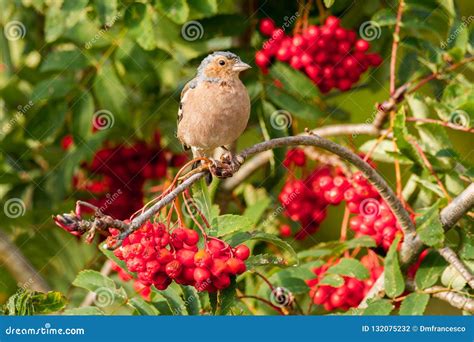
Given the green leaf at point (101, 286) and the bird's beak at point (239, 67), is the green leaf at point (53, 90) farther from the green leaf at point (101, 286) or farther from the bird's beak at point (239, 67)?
the green leaf at point (101, 286)

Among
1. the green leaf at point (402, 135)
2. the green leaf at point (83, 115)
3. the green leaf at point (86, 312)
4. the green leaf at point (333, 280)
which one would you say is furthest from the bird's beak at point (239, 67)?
the green leaf at point (86, 312)

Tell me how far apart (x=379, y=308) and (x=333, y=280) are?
0.25 m

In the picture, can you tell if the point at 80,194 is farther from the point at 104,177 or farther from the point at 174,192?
the point at 174,192

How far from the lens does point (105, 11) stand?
3.02 metres

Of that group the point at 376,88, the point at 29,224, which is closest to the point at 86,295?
the point at 29,224

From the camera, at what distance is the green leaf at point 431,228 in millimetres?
2535

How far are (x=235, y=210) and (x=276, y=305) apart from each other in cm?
88

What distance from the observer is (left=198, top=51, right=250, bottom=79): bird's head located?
302 cm

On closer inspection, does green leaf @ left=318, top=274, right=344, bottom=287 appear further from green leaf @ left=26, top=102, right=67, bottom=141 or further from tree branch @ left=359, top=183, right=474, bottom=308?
green leaf @ left=26, top=102, right=67, bottom=141

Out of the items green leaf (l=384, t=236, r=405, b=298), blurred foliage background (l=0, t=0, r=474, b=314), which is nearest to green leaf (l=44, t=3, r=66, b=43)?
blurred foliage background (l=0, t=0, r=474, b=314)

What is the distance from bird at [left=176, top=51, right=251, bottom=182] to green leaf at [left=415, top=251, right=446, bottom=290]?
78 cm

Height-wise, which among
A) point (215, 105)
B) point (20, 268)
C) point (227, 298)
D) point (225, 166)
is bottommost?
point (20, 268)

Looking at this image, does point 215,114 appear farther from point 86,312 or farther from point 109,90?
point 86,312

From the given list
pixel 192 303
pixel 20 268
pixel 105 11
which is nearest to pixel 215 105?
pixel 105 11
